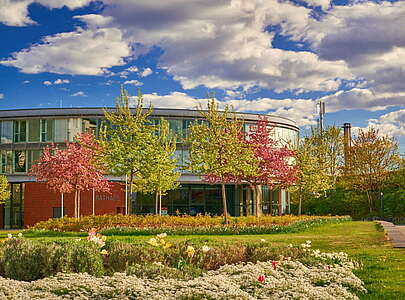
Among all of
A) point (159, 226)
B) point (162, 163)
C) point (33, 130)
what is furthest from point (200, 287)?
point (33, 130)

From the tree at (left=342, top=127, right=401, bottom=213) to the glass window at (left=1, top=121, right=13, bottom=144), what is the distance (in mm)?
32080

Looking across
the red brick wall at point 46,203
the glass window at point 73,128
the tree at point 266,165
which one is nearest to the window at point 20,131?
the glass window at point 73,128

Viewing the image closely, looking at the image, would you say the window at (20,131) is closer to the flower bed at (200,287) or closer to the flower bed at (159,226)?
the flower bed at (159,226)

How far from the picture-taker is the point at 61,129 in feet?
165

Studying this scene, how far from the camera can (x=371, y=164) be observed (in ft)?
164

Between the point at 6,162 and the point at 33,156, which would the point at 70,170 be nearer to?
the point at 33,156

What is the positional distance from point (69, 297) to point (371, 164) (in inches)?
1838

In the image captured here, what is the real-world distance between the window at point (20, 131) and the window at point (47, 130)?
5.83 ft

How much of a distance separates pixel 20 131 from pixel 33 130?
130 centimetres

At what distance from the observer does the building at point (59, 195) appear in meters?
44.3

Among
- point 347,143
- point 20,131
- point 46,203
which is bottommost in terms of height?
point 46,203

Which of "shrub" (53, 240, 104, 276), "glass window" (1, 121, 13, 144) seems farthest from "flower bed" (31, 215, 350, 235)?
"glass window" (1, 121, 13, 144)

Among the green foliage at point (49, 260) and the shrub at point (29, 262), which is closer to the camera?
the green foliage at point (49, 260)

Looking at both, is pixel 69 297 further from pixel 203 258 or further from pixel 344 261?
pixel 344 261
